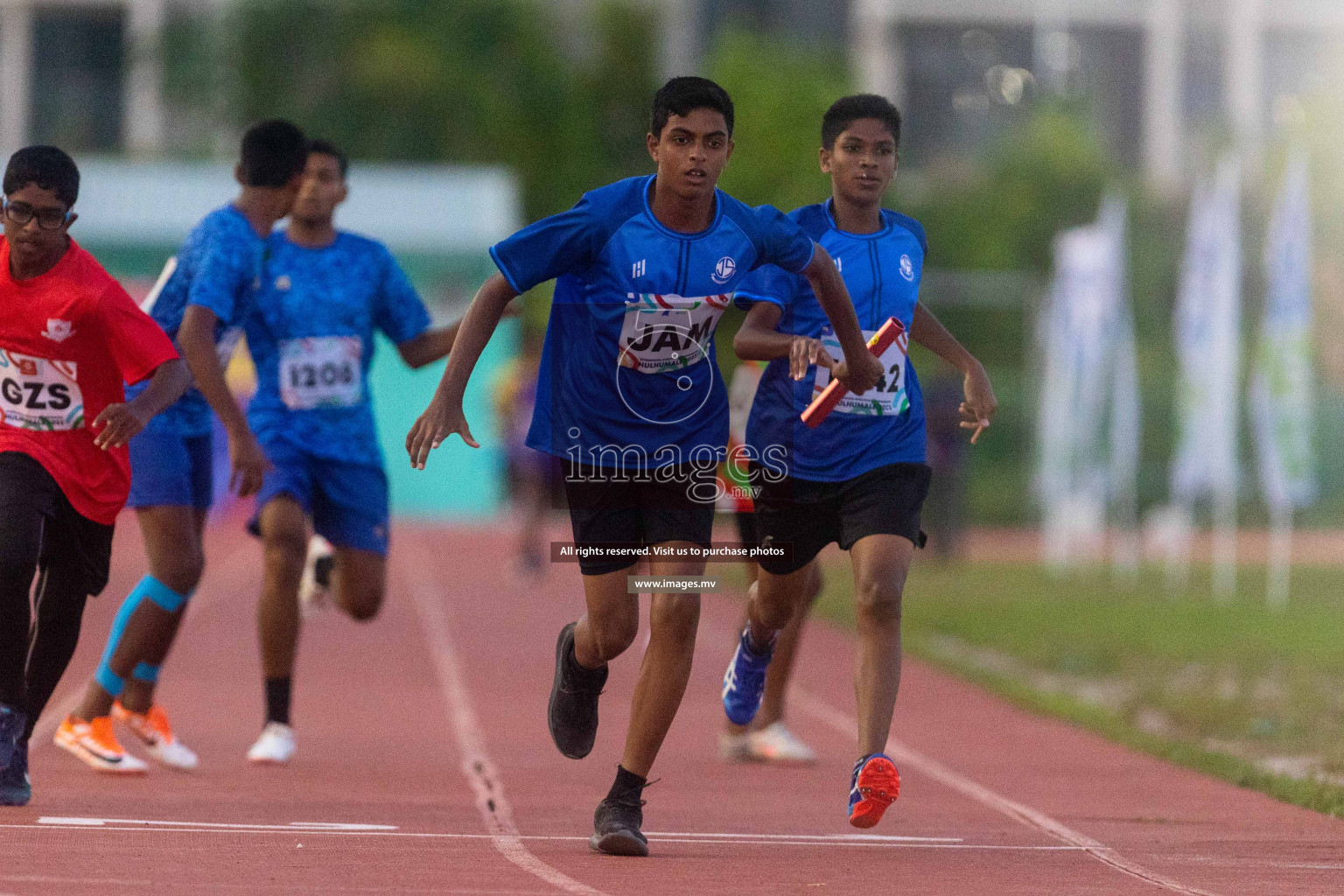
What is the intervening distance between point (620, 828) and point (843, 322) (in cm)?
166

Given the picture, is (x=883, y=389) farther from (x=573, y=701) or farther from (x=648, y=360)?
(x=573, y=701)

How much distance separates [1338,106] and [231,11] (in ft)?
81.0

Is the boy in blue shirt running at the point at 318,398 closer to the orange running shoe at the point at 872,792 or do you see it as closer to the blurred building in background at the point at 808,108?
the orange running shoe at the point at 872,792

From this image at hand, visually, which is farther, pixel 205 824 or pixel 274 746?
pixel 274 746

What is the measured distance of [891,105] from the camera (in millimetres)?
6828

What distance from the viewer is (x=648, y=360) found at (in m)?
5.94

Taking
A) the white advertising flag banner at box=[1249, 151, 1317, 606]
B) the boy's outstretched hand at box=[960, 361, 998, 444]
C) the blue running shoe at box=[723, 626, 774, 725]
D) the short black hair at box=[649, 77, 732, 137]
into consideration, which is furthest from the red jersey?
the white advertising flag banner at box=[1249, 151, 1317, 606]

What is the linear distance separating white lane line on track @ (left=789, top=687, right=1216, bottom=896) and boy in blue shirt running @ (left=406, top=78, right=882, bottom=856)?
1413 mm

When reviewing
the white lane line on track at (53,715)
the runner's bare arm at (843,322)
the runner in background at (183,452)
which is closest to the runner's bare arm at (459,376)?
the runner's bare arm at (843,322)

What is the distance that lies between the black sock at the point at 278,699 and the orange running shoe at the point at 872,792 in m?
2.96

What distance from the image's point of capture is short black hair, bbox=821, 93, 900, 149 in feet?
22.0

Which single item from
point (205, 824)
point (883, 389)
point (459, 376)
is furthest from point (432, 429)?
point (883, 389)

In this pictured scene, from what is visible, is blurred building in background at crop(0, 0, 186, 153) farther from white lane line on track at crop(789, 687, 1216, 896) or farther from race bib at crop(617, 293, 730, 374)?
race bib at crop(617, 293, 730, 374)

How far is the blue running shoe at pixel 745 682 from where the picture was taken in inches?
285
